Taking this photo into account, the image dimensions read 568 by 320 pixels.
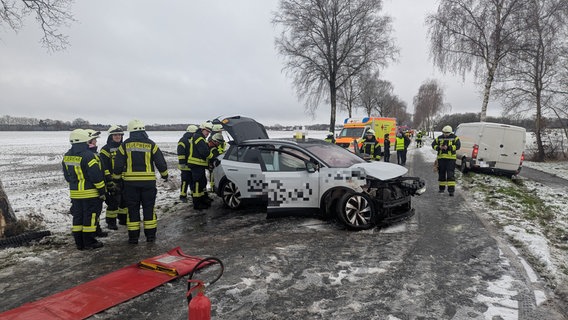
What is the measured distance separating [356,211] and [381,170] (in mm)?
929

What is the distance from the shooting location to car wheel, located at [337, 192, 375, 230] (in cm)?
591

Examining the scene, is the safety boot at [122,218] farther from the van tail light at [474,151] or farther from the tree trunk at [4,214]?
the van tail light at [474,151]

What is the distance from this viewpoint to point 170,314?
3363 millimetres

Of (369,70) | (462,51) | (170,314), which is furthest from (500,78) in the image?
(170,314)

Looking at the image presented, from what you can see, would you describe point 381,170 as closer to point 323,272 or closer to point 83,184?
point 323,272

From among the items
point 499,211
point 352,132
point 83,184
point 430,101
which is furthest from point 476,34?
point 430,101

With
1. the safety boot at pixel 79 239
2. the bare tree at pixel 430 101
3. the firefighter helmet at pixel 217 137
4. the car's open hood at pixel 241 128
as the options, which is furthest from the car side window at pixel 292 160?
the bare tree at pixel 430 101

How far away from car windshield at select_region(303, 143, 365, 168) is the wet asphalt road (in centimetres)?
111

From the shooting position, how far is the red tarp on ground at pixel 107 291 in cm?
332

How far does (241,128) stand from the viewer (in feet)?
28.8

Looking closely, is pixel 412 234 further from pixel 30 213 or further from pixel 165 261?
pixel 30 213

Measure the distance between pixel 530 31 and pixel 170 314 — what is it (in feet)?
69.3

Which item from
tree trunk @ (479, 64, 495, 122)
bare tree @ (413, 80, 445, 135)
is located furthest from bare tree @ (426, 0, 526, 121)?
bare tree @ (413, 80, 445, 135)

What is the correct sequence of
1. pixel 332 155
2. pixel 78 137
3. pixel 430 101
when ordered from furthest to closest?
pixel 430 101, pixel 332 155, pixel 78 137
